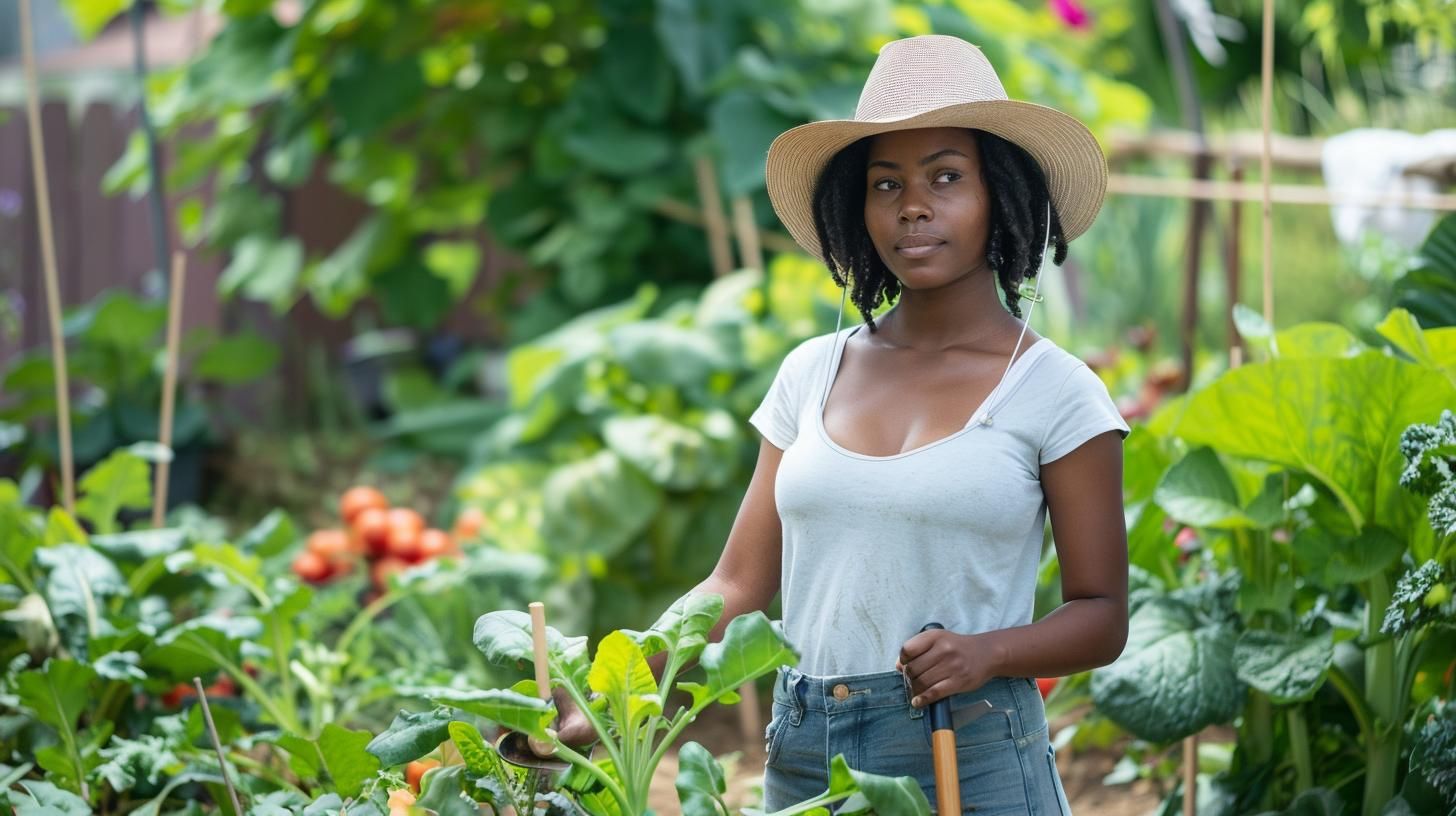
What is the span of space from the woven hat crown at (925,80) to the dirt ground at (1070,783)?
4.49 ft

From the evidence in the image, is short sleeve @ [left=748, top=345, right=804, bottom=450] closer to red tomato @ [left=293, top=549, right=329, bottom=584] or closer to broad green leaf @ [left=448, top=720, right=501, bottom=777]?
broad green leaf @ [left=448, top=720, right=501, bottom=777]

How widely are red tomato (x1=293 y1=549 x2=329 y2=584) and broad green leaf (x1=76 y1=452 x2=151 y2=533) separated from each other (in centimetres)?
67

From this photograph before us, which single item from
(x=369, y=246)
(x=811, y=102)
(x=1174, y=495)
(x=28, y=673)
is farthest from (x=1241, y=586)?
(x=369, y=246)

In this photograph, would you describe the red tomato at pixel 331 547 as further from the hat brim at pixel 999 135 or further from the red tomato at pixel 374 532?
the hat brim at pixel 999 135

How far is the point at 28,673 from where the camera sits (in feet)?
7.81

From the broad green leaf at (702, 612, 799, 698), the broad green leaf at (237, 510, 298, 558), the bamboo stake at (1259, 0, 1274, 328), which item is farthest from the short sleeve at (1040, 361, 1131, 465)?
the broad green leaf at (237, 510, 298, 558)

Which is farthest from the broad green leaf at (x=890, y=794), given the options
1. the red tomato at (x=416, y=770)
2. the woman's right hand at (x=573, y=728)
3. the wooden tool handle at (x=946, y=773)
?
the red tomato at (x=416, y=770)

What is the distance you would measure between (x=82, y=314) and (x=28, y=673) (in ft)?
8.94

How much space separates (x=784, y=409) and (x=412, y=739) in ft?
1.89

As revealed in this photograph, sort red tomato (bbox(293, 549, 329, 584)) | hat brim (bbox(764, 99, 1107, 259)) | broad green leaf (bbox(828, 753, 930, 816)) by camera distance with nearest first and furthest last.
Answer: broad green leaf (bbox(828, 753, 930, 816))
hat brim (bbox(764, 99, 1107, 259))
red tomato (bbox(293, 549, 329, 584))

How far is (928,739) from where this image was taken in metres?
1.65

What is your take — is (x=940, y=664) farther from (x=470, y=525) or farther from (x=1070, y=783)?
(x=470, y=525)

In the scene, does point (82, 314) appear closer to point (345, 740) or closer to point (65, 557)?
point (65, 557)

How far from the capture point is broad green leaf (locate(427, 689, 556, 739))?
4.86 feet
